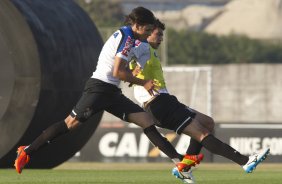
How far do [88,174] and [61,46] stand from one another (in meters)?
2.47

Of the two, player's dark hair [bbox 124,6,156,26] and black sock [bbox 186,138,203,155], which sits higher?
player's dark hair [bbox 124,6,156,26]

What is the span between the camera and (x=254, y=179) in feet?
49.1

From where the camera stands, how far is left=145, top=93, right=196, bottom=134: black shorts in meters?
14.3

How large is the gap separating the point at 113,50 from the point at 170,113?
48.6 inches

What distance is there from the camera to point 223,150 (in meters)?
14.0

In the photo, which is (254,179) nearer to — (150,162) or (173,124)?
(173,124)

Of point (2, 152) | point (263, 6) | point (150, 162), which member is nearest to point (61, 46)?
point (2, 152)

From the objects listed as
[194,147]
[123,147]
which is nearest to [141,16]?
[194,147]

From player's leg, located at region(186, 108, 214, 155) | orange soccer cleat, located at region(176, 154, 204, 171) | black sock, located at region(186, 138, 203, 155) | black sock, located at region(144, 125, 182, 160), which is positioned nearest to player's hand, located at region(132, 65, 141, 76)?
player's leg, located at region(186, 108, 214, 155)

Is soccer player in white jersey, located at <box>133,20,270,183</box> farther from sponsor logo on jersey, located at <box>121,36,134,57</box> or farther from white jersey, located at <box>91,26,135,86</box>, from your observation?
sponsor logo on jersey, located at <box>121,36,134,57</box>

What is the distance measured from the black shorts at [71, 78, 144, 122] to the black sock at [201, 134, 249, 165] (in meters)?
0.99

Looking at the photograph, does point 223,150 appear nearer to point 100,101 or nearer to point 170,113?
point 170,113

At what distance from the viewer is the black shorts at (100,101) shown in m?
13.8

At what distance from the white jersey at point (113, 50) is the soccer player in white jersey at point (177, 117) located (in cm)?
92
